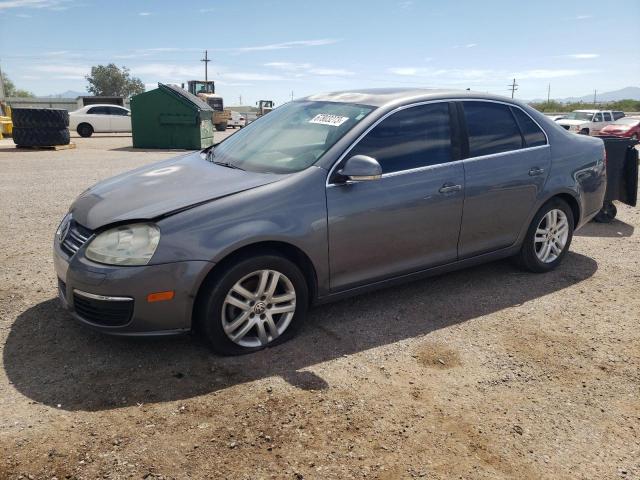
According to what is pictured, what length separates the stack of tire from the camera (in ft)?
53.1

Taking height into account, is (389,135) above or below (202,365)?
above

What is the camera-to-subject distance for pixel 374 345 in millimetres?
3680

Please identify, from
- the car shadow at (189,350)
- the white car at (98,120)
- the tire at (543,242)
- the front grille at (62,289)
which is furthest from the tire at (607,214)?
the white car at (98,120)

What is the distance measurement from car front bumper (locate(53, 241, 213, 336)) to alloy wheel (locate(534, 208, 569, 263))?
3241mm

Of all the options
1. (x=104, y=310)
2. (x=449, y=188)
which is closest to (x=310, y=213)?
(x=449, y=188)

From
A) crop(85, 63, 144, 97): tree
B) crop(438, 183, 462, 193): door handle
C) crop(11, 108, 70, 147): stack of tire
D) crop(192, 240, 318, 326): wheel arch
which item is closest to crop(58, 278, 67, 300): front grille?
crop(192, 240, 318, 326): wheel arch

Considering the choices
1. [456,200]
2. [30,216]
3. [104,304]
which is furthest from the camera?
[30,216]

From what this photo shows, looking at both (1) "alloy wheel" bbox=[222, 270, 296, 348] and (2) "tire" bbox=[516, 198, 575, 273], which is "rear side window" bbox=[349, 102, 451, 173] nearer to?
(1) "alloy wheel" bbox=[222, 270, 296, 348]

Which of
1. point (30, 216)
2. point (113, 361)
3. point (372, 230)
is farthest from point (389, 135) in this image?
point (30, 216)

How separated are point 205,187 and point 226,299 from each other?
75cm

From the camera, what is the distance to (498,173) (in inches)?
175

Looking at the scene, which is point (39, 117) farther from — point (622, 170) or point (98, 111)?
point (622, 170)

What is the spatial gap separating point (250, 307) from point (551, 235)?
3.11 metres

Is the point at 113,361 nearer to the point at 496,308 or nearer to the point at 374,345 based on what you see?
the point at 374,345
